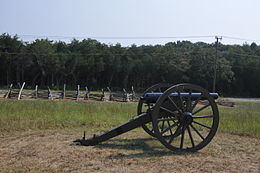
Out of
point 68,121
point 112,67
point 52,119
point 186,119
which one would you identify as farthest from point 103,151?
point 112,67

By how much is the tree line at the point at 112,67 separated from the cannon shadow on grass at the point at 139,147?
42.3 meters

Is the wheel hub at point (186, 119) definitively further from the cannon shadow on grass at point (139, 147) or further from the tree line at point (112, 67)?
the tree line at point (112, 67)

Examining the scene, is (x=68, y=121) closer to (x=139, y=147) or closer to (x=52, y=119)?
(x=52, y=119)

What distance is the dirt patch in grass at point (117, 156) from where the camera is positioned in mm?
5477

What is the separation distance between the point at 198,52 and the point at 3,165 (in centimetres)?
5408

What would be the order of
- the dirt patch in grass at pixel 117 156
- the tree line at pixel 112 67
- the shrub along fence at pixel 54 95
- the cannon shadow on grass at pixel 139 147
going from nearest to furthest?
the dirt patch in grass at pixel 117 156, the cannon shadow on grass at pixel 139 147, the shrub along fence at pixel 54 95, the tree line at pixel 112 67

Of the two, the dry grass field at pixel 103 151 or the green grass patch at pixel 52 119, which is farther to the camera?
the green grass patch at pixel 52 119

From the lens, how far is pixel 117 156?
20.7 ft

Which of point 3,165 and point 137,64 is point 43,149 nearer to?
point 3,165

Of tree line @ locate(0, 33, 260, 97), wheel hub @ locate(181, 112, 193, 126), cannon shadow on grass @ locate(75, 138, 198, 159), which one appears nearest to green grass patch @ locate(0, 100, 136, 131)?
cannon shadow on grass @ locate(75, 138, 198, 159)

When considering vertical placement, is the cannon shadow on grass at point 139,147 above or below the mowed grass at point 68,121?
below

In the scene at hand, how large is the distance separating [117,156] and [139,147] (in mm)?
1138

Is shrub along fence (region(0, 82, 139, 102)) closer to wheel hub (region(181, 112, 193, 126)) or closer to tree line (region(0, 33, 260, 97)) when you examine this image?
wheel hub (region(181, 112, 193, 126))

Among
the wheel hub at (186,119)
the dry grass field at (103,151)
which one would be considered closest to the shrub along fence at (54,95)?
the dry grass field at (103,151)
